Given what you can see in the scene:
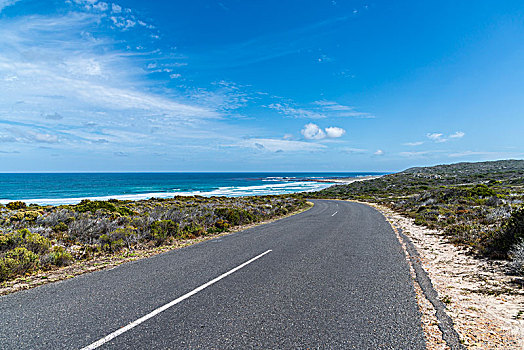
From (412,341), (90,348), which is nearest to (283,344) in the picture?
(412,341)

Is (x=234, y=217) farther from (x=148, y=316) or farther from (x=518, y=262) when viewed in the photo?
(x=518, y=262)

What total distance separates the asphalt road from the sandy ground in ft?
1.78

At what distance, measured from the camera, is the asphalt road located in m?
3.62

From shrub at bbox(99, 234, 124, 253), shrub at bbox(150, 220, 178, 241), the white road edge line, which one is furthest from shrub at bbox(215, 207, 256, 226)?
the white road edge line

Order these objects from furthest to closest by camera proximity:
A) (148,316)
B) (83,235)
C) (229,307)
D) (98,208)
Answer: (98,208) → (83,235) → (229,307) → (148,316)

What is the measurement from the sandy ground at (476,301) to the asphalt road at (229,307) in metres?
0.54

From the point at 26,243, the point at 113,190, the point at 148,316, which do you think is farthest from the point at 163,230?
the point at 113,190

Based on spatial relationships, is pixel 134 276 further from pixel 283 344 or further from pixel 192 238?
pixel 192 238

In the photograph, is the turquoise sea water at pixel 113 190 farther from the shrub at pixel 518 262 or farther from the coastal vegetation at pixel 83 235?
the shrub at pixel 518 262

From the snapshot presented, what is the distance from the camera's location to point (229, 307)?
4602 millimetres

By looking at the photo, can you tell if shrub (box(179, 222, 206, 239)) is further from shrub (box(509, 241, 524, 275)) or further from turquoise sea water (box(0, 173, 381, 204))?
turquoise sea water (box(0, 173, 381, 204))

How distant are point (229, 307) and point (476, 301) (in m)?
4.64

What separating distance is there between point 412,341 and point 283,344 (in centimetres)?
173

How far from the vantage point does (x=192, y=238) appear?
39.1 ft
